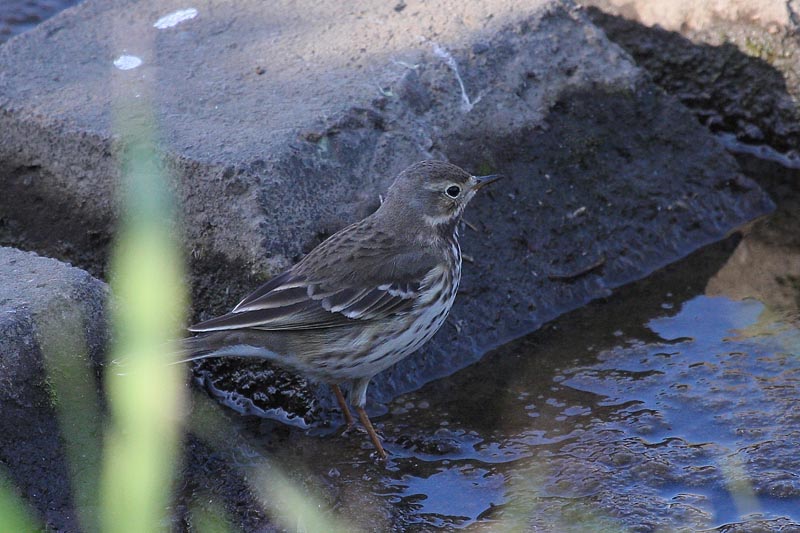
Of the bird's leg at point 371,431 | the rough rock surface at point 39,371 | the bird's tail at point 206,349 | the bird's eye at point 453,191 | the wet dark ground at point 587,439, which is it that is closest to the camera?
the rough rock surface at point 39,371

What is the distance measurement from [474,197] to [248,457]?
2.21 metres

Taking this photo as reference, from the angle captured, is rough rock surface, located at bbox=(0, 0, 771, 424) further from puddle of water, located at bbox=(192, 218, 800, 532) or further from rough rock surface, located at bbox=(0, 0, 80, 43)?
rough rock surface, located at bbox=(0, 0, 80, 43)

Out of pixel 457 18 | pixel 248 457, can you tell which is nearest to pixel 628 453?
pixel 248 457

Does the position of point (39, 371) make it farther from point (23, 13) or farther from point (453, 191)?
point (23, 13)

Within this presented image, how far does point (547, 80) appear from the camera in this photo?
7020mm

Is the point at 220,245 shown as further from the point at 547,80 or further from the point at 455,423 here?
the point at 547,80

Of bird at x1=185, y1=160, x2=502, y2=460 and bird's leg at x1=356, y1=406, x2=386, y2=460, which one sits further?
bird's leg at x1=356, y1=406, x2=386, y2=460

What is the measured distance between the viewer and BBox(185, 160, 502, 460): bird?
5277mm

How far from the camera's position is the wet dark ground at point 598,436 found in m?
4.98

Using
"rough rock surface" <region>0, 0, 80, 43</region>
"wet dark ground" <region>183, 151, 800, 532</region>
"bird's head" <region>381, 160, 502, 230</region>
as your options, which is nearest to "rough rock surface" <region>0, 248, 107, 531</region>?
"wet dark ground" <region>183, 151, 800, 532</region>

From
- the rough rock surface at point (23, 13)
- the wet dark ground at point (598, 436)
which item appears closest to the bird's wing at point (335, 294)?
the wet dark ground at point (598, 436)

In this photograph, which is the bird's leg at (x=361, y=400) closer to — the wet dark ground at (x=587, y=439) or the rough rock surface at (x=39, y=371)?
the wet dark ground at (x=587, y=439)

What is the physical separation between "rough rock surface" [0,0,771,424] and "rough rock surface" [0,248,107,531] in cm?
92

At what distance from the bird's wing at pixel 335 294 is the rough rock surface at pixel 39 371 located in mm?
546
